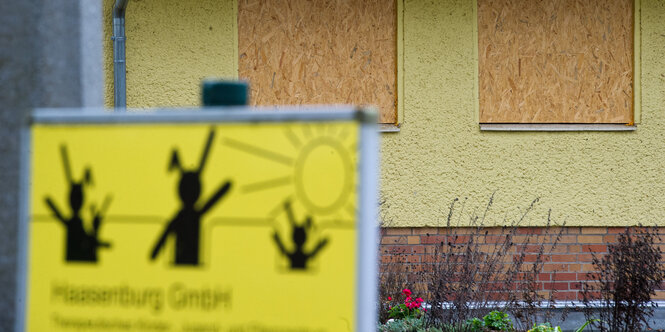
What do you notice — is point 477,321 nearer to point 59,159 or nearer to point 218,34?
point 218,34

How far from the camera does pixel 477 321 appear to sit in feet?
16.2

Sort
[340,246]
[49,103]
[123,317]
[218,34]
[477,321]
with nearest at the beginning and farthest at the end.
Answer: [340,246] → [123,317] → [49,103] → [477,321] → [218,34]

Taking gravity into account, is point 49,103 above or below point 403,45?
below

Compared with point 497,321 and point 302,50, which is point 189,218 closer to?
point 497,321

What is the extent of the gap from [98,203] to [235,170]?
0.37 m

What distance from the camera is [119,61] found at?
597 cm

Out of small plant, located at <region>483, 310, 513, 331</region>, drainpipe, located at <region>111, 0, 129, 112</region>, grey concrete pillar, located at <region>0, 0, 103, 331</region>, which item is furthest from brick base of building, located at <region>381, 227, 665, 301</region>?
grey concrete pillar, located at <region>0, 0, 103, 331</region>

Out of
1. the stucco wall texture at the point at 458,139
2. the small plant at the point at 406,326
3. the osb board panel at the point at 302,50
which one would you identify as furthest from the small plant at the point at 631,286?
the osb board panel at the point at 302,50

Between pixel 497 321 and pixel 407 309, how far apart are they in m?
0.68

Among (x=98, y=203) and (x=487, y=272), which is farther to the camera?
(x=487, y=272)

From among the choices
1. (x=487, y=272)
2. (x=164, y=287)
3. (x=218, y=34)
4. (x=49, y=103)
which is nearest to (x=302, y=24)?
(x=218, y=34)

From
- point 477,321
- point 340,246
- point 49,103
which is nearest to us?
point 340,246

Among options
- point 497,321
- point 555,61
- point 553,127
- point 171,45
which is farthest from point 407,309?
point 171,45

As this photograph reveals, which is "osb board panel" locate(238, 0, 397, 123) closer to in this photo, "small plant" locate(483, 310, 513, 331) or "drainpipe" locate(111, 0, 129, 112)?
"drainpipe" locate(111, 0, 129, 112)
